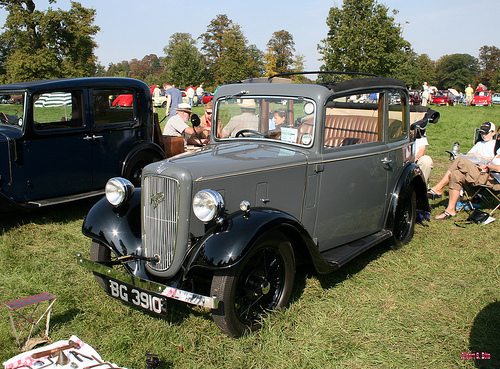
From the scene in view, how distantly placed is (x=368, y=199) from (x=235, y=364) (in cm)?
225

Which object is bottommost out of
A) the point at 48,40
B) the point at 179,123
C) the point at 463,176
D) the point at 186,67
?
the point at 463,176

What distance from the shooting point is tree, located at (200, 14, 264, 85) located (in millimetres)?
49188

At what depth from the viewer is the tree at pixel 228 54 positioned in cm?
4919

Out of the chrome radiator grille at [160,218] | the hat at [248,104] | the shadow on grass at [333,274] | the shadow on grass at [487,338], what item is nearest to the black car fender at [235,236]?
the chrome radiator grille at [160,218]

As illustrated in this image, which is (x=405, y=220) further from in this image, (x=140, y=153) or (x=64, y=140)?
(x=64, y=140)

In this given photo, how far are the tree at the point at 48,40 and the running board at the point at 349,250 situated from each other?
110 ft

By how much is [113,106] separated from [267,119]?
137 inches

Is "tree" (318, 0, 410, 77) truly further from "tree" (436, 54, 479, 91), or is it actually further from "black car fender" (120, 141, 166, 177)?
"tree" (436, 54, 479, 91)

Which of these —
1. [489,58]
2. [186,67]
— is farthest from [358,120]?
[489,58]

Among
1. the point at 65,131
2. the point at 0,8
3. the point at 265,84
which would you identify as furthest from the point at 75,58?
the point at 265,84

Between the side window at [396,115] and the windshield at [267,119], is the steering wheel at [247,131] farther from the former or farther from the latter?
the side window at [396,115]

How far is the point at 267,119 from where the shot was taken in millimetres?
3869

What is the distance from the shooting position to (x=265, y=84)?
396 cm

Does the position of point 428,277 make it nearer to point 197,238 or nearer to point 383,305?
point 383,305
